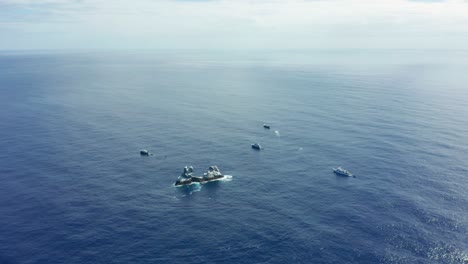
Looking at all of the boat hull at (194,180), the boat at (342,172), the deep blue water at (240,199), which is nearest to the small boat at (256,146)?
the deep blue water at (240,199)

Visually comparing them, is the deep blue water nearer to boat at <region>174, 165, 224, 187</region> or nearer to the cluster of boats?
the cluster of boats

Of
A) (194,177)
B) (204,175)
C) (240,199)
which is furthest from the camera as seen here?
(204,175)

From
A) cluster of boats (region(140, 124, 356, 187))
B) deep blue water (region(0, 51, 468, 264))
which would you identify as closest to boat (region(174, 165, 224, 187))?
cluster of boats (region(140, 124, 356, 187))

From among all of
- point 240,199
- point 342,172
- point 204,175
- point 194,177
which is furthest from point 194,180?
point 342,172

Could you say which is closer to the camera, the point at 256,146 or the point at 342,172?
the point at 342,172

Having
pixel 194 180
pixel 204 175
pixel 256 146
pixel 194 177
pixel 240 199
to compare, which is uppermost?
pixel 256 146

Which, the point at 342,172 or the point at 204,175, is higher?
the point at 342,172

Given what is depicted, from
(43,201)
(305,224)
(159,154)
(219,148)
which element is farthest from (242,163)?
(43,201)

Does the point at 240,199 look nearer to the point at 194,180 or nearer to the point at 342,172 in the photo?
the point at 194,180
